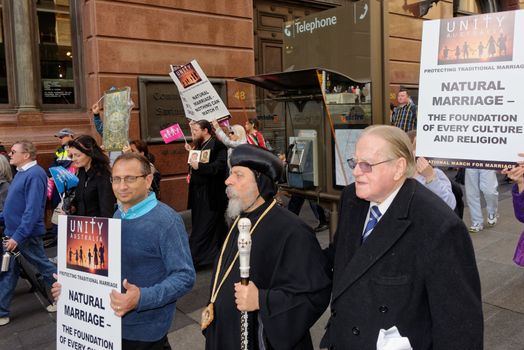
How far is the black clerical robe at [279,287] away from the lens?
88.1 inches

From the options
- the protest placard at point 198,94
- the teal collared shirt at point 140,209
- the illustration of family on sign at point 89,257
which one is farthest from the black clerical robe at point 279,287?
the protest placard at point 198,94

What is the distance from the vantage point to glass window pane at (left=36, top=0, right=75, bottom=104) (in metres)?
8.34

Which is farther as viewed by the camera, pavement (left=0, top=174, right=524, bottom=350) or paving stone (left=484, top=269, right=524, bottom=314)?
paving stone (left=484, top=269, right=524, bottom=314)

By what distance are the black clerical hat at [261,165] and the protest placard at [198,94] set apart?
3.97 m

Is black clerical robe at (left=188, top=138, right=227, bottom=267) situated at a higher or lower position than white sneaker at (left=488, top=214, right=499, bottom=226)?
higher

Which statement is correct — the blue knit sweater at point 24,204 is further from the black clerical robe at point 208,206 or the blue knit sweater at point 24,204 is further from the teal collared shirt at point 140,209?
the teal collared shirt at point 140,209

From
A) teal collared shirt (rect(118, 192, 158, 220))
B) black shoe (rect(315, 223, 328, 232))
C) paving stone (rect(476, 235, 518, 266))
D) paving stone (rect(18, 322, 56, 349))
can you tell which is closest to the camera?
teal collared shirt (rect(118, 192, 158, 220))

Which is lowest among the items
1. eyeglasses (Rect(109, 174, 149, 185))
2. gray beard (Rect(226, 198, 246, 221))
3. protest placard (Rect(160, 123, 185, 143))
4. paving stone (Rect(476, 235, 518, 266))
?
paving stone (Rect(476, 235, 518, 266))

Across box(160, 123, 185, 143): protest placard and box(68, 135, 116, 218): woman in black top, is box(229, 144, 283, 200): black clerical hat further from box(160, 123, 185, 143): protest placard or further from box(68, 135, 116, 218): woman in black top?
box(160, 123, 185, 143): protest placard

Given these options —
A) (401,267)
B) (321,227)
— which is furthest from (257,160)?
(321,227)

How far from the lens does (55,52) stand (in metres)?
8.43

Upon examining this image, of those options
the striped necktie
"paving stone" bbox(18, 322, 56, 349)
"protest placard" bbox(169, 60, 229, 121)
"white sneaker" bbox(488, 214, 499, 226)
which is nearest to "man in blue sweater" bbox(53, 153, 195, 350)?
the striped necktie

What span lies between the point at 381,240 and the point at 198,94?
510cm

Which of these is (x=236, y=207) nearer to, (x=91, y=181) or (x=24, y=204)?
(x=91, y=181)
